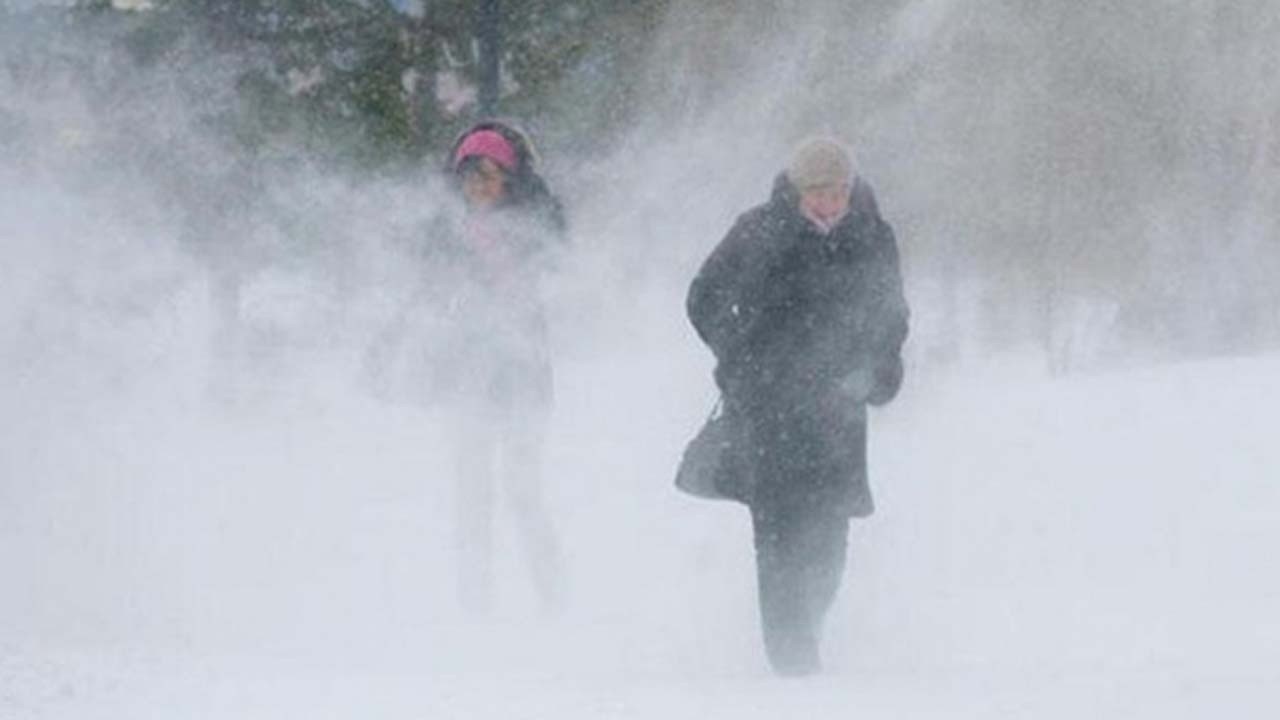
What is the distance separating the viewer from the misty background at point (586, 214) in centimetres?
1377

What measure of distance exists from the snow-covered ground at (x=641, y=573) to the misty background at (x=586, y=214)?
0.10m

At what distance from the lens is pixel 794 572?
6.96 meters

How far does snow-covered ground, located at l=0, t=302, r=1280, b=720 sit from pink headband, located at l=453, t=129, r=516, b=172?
149 cm

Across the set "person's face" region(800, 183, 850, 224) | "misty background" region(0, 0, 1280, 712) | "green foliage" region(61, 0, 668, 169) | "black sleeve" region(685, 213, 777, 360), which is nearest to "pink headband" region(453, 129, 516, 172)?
"black sleeve" region(685, 213, 777, 360)

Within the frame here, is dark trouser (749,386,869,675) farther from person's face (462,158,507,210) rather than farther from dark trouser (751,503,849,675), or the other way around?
person's face (462,158,507,210)

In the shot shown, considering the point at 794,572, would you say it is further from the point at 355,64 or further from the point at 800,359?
the point at 355,64

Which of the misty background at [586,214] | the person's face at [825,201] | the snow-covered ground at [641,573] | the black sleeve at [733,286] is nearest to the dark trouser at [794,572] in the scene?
the snow-covered ground at [641,573]

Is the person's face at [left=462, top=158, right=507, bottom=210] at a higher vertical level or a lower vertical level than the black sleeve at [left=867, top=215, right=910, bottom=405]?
higher

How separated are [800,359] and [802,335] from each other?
7cm

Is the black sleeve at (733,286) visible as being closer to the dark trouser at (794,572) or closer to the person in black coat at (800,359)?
the person in black coat at (800,359)

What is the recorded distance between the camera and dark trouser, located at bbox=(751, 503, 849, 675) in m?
6.95

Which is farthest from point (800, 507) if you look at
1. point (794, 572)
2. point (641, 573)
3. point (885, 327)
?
point (641, 573)

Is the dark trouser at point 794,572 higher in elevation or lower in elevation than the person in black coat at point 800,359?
lower

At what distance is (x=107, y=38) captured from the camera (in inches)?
848
